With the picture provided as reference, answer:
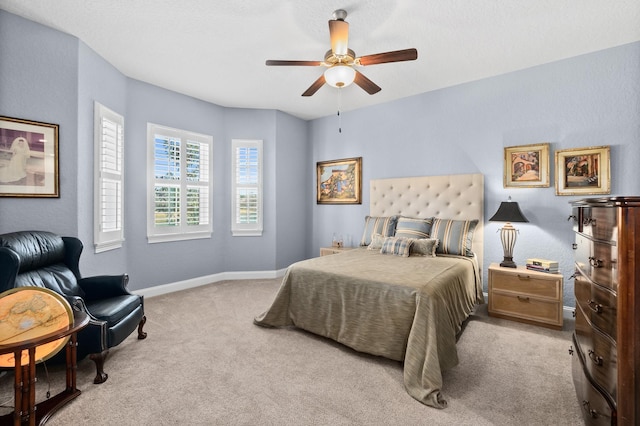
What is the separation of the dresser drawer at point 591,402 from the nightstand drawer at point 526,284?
1.43m

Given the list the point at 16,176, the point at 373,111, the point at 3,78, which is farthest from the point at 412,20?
the point at 16,176

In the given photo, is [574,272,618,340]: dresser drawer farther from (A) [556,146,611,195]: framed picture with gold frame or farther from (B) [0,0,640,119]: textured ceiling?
(B) [0,0,640,119]: textured ceiling

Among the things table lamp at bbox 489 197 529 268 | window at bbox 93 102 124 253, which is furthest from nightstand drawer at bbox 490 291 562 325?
window at bbox 93 102 124 253

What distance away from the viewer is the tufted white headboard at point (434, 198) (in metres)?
3.89

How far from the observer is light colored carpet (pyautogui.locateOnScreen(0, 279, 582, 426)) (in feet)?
5.98

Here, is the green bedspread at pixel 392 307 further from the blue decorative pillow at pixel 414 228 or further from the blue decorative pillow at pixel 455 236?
the blue decorative pillow at pixel 414 228

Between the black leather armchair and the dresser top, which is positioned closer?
the dresser top

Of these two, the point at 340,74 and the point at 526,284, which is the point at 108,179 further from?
the point at 526,284

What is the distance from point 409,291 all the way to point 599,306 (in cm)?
111

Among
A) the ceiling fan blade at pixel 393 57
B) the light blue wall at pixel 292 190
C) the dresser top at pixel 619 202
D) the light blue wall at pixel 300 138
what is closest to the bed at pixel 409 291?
the light blue wall at pixel 300 138

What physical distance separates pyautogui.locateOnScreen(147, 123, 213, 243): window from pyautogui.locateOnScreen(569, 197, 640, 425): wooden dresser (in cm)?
467

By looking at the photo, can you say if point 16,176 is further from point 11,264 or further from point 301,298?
point 301,298

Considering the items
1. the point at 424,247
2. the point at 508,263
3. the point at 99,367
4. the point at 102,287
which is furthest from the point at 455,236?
the point at 102,287

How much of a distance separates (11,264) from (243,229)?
3.28m
